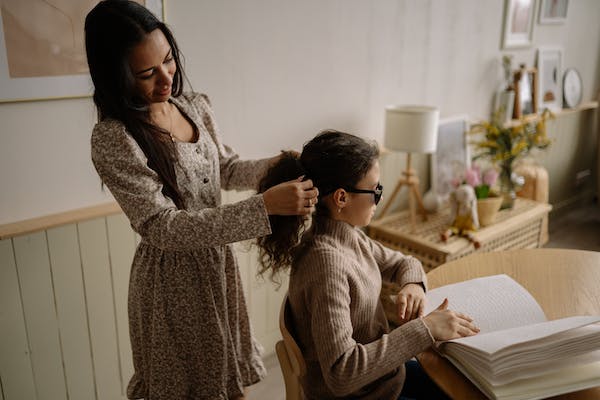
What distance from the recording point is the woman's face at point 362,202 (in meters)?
1.20

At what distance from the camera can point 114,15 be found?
3.64ft

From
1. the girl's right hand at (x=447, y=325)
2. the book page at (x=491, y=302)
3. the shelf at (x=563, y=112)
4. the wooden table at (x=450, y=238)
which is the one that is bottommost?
the wooden table at (x=450, y=238)

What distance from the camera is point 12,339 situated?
1.62m

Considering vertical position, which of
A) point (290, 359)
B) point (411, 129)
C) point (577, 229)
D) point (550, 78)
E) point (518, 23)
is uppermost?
point (518, 23)

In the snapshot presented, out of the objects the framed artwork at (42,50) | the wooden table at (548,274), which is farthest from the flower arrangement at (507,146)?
the framed artwork at (42,50)

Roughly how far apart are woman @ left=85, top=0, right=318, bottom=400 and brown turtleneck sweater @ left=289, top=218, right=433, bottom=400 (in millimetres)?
128

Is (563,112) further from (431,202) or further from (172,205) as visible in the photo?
(172,205)

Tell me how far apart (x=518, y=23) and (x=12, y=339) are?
3.38m

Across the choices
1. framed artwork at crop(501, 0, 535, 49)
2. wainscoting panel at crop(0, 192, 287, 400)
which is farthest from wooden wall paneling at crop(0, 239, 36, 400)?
framed artwork at crop(501, 0, 535, 49)

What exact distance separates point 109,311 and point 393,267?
42.4 inches

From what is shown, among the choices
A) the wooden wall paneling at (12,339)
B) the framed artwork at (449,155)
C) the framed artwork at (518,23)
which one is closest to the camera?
the wooden wall paneling at (12,339)

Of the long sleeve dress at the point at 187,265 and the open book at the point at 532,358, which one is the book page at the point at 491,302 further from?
the long sleeve dress at the point at 187,265

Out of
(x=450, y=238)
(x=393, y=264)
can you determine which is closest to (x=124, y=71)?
(x=393, y=264)

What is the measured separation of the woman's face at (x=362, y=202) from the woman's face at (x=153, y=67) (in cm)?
51
